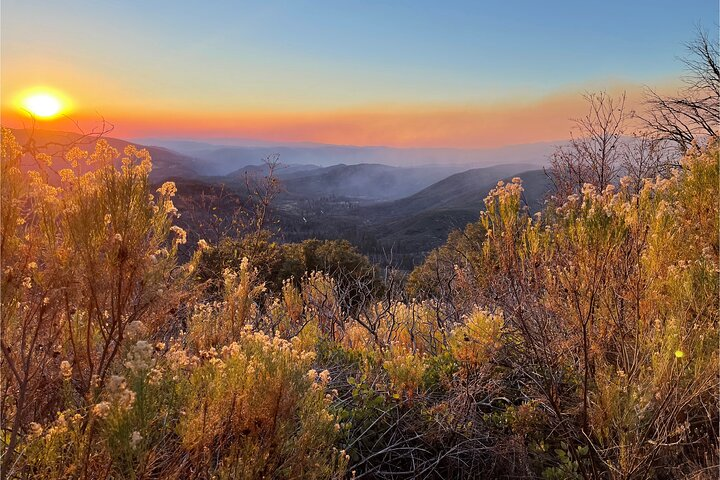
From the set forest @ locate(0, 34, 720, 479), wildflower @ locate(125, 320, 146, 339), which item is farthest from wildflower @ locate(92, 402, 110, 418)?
wildflower @ locate(125, 320, 146, 339)

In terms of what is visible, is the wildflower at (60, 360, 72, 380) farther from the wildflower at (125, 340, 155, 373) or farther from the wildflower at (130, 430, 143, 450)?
the wildflower at (130, 430, 143, 450)

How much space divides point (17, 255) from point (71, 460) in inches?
30.7

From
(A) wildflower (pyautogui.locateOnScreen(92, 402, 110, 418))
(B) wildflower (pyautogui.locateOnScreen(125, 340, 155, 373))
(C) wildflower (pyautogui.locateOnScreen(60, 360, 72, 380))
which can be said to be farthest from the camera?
(C) wildflower (pyautogui.locateOnScreen(60, 360, 72, 380))

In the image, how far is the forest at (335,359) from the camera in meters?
1.64

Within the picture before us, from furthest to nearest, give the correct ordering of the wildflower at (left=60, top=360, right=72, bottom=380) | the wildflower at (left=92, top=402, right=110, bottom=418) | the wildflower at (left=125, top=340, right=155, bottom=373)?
the wildflower at (left=60, top=360, right=72, bottom=380)
the wildflower at (left=125, top=340, right=155, bottom=373)
the wildflower at (left=92, top=402, right=110, bottom=418)

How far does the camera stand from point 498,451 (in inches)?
115

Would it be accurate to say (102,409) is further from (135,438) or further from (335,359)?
(335,359)

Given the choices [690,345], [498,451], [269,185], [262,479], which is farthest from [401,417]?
[269,185]

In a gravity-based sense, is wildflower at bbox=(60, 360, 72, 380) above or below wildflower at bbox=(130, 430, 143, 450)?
above

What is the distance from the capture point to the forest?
1.64 meters

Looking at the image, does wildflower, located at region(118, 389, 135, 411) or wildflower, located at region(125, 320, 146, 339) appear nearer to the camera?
wildflower, located at region(118, 389, 135, 411)

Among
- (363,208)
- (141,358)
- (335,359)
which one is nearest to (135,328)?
(141,358)

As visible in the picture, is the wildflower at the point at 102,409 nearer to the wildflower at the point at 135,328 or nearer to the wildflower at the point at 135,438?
the wildflower at the point at 135,438

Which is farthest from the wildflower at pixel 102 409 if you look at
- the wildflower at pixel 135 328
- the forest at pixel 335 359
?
the wildflower at pixel 135 328
